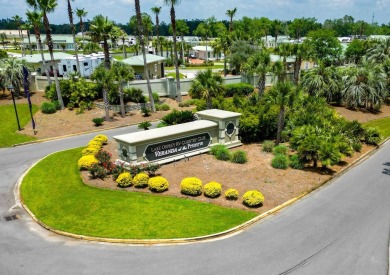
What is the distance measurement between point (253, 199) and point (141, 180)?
6.85 meters

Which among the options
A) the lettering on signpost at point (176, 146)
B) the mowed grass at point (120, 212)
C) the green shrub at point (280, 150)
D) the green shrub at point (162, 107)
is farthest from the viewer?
the green shrub at point (162, 107)

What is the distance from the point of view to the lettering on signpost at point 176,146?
22.8 m

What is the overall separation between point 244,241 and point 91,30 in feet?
103

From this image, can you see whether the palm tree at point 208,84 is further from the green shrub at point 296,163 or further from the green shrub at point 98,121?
the green shrub at point 98,121

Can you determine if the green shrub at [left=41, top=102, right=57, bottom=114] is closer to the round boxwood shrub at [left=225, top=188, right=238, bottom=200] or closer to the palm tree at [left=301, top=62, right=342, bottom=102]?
the round boxwood shrub at [left=225, top=188, right=238, bottom=200]

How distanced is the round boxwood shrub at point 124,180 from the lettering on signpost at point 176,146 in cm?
275

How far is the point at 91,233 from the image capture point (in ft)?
50.3

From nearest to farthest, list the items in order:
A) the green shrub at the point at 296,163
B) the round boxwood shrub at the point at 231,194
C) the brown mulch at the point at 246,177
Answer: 1. the round boxwood shrub at the point at 231,194
2. the brown mulch at the point at 246,177
3. the green shrub at the point at 296,163

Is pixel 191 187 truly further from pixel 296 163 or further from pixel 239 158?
pixel 296 163

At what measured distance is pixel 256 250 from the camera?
14.1 m

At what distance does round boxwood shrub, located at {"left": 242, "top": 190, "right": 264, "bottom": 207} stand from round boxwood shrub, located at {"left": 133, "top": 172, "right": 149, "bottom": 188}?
19.9 feet

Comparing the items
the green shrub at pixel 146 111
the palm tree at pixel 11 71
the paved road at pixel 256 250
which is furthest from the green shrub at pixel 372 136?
the palm tree at pixel 11 71

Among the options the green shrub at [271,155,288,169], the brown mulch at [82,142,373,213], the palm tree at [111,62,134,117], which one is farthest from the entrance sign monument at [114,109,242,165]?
the palm tree at [111,62,134,117]

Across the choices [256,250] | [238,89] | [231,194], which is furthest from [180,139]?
[238,89]
